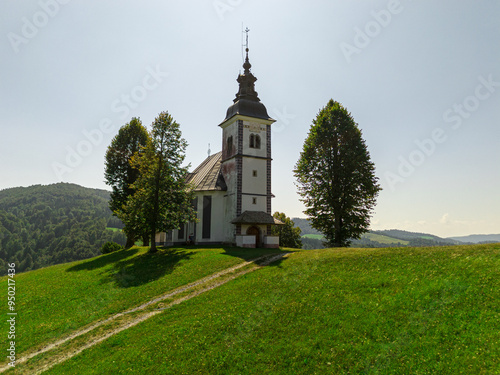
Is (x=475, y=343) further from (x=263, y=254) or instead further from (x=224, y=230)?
(x=224, y=230)

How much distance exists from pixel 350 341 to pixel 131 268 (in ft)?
69.7

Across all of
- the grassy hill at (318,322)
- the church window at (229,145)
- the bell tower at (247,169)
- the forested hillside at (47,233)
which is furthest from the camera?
the forested hillside at (47,233)

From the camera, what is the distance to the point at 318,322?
1205 centimetres

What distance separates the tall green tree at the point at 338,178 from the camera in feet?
111

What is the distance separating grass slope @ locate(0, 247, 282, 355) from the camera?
16.7 meters

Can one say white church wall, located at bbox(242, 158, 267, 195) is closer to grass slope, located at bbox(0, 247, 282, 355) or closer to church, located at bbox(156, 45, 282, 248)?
church, located at bbox(156, 45, 282, 248)

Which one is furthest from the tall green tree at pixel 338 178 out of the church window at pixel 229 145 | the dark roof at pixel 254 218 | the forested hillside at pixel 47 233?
the forested hillside at pixel 47 233

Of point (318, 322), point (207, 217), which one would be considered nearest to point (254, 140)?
point (207, 217)

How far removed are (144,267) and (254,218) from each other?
1338 cm

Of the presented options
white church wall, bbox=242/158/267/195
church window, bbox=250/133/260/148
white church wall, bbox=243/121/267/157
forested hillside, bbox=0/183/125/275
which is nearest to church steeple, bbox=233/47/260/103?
white church wall, bbox=243/121/267/157

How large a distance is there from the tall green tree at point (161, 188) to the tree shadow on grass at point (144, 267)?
2.60m

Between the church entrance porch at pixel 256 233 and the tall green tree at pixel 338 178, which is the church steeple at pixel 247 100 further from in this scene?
the church entrance porch at pixel 256 233

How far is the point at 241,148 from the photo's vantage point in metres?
37.8

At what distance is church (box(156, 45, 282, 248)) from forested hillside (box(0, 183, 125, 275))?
3622 inches
